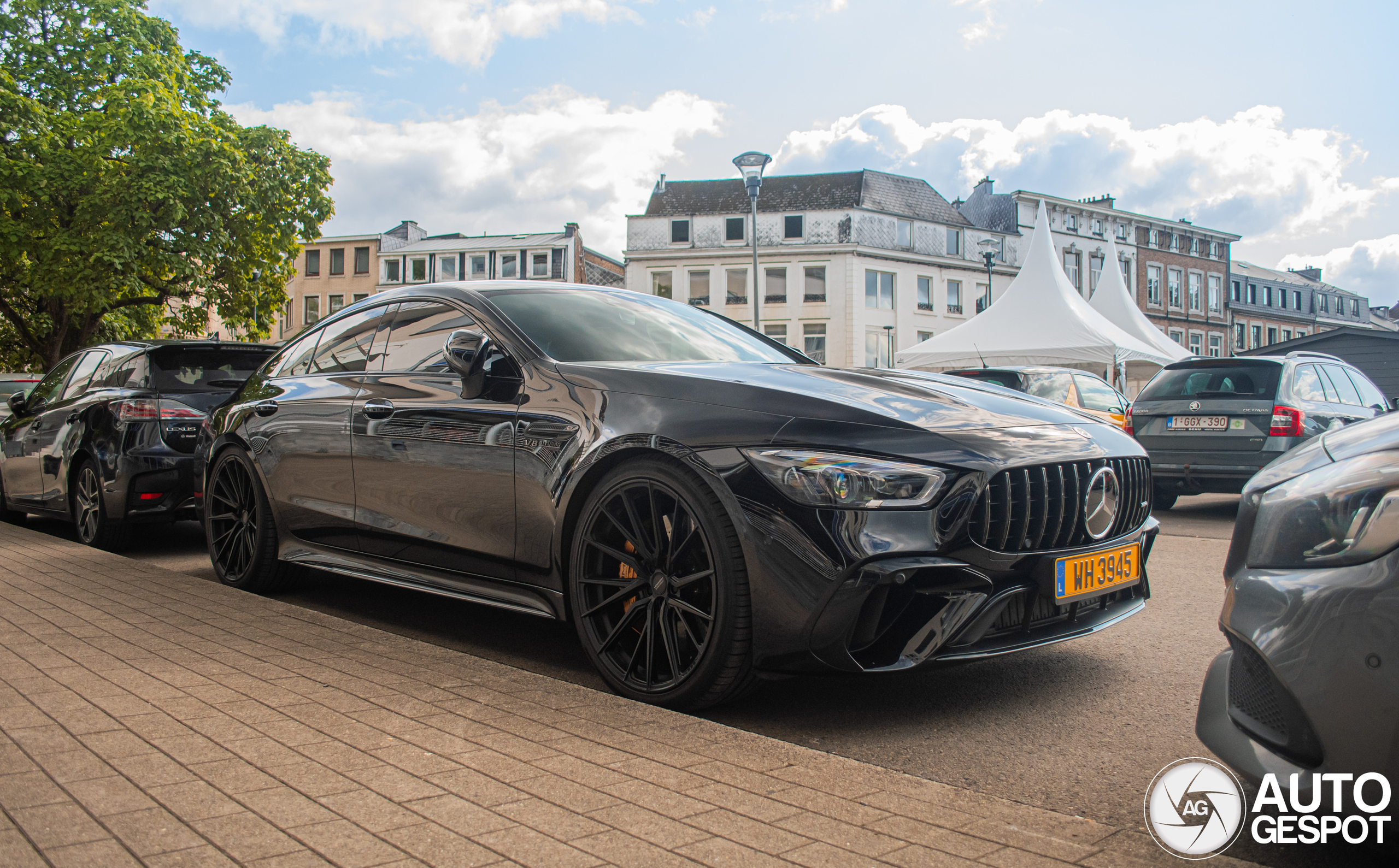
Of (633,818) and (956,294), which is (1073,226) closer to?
(956,294)

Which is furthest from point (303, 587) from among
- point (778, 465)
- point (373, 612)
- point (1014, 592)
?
point (1014, 592)

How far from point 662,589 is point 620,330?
1.36 metres

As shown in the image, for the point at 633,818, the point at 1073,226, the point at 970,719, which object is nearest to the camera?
the point at 633,818

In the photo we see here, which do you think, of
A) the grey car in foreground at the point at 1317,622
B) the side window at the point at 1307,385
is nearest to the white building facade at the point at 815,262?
the side window at the point at 1307,385

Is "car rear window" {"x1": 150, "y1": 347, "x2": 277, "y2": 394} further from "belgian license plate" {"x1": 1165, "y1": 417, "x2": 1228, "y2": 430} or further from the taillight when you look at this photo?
the taillight

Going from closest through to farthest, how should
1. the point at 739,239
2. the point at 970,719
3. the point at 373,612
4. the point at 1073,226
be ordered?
A: the point at 970,719 → the point at 373,612 → the point at 739,239 → the point at 1073,226

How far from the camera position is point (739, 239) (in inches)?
2261

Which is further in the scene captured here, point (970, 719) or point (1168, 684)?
point (1168, 684)

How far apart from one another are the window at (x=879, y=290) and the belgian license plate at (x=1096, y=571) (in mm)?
54139

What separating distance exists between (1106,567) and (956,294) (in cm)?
5893

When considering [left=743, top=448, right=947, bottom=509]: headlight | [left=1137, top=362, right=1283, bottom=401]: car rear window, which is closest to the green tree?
[left=1137, top=362, right=1283, bottom=401]: car rear window

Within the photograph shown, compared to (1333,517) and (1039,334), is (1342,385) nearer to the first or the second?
(1333,517)

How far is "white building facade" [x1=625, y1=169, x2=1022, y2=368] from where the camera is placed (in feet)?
185

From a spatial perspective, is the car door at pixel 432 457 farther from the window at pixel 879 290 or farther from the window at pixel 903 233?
the window at pixel 903 233
